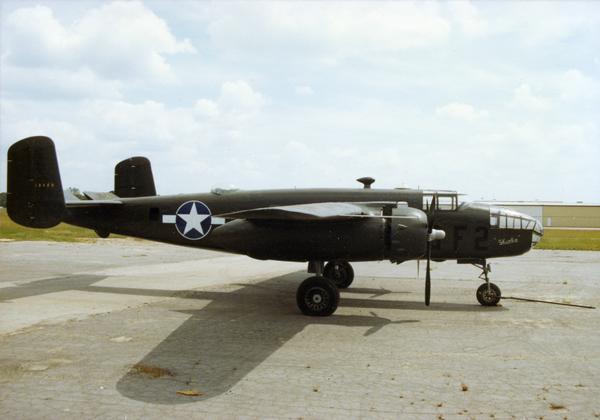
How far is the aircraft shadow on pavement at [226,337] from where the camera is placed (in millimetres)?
7152

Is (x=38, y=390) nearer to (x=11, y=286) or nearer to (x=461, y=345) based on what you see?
(x=461, y=345)

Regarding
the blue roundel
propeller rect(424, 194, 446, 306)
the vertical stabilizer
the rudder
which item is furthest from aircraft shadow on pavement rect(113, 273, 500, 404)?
the vertical stabilizer

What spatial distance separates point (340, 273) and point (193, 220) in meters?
5.31

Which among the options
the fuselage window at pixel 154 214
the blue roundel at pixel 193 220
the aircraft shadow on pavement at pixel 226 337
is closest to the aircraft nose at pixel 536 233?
the aircraft shadow on pavement at pixel 226 337

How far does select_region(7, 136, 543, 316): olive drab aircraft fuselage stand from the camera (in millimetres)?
11742

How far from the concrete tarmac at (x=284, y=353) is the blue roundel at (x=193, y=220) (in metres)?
1.88

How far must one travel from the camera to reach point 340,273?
17.1 metres

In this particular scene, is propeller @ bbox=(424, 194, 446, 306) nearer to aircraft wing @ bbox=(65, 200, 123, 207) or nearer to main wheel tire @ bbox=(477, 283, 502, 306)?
main wheel tire @ bbox=(477, 283, 502, 306)

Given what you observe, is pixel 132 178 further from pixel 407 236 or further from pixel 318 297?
pixel 407 236

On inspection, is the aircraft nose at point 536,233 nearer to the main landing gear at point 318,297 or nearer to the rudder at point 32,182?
the main landing gear at point 318,297

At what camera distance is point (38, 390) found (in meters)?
6.85

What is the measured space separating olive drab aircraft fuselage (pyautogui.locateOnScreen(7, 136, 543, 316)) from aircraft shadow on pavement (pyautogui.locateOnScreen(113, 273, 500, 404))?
36.8 inches

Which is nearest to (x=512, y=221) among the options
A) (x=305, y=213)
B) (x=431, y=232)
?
(x=431, y=232)

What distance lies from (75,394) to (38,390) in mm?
567
